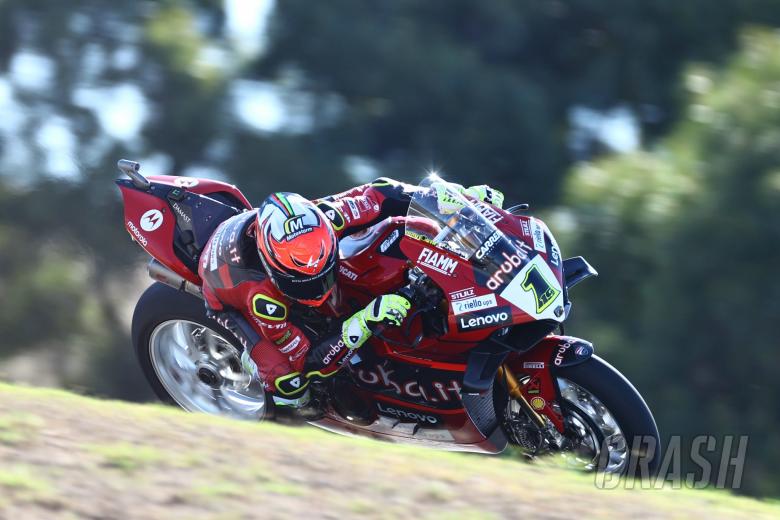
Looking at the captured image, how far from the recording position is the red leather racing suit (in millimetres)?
5844

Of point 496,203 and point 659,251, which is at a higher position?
point 659,251

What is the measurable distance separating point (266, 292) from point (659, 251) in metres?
6.65

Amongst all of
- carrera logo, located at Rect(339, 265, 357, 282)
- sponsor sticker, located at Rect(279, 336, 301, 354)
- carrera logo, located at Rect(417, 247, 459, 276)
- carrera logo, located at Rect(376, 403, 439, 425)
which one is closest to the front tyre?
sponsor sticker, located at Rect(279, 336, 301, 354)

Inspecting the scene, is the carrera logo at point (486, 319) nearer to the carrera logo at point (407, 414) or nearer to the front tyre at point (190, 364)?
A: the carrera logo at point (407, 414)

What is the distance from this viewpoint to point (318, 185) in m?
15.2

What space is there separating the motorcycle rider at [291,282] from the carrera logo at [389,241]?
0.83ft

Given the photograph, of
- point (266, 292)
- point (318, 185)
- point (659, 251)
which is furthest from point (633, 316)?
point (266, 292)

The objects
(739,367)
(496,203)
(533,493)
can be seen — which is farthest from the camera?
(739,367)

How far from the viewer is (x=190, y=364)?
686cm

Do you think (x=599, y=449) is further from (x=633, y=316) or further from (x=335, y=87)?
(x=335, y=87)

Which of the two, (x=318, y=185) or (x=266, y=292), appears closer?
(x=266, y=292)

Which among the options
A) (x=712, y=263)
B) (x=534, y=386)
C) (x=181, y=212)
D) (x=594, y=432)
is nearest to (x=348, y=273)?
(x=534, y=386)

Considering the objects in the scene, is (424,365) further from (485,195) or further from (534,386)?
→ (485,195)

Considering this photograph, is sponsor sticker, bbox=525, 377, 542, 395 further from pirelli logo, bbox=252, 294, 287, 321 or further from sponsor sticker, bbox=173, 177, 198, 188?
sponsor sticker, bbox=173, 177, 198, 188
